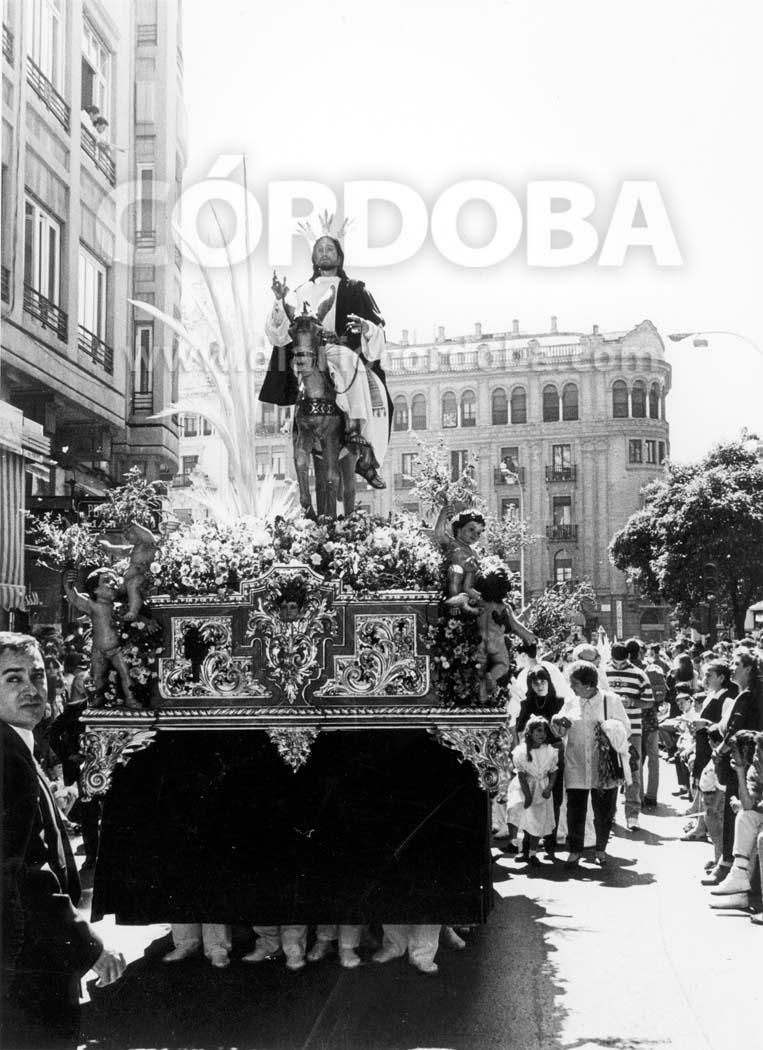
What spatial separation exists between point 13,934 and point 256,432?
6929 mm

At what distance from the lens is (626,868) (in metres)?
9.59

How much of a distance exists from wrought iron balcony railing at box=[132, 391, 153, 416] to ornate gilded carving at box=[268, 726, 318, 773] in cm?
959

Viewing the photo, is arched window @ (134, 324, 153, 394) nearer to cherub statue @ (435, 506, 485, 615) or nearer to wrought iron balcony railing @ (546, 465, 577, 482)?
wrought iron balcony railing @ (546, 465, 577, 482)

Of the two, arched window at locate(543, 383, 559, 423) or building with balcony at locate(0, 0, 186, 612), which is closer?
building with balcony at locate(0, 0, 186, 612)

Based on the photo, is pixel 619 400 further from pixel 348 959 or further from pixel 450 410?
pixel 348 959

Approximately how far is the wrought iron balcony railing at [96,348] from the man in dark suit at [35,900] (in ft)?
33.8

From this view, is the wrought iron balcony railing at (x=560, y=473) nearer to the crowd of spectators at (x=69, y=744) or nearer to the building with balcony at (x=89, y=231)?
the building with balcony at (x=89, y=231)

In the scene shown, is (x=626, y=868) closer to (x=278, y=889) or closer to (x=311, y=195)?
(x=278, y=889)

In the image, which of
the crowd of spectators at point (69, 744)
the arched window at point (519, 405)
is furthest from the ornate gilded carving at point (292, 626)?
the arched window at point (519, 405)

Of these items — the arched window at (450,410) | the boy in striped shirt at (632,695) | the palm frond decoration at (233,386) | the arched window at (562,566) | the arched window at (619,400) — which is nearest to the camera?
the palm frond decoration at (233,386)

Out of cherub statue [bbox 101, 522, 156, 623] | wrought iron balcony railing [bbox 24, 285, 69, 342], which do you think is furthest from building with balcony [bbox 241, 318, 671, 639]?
cherub statue [bbox 101, 522, 156, 623]

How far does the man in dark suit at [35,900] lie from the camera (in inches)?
150

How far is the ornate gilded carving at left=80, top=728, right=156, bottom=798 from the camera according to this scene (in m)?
6.58

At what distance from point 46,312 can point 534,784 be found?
23.4 ft
